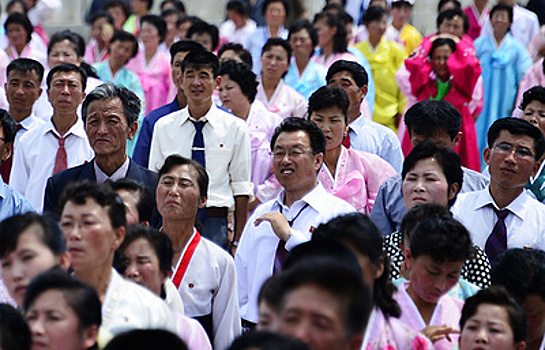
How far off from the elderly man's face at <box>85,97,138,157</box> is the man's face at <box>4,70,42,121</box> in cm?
190

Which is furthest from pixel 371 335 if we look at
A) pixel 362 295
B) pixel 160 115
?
pixel 160 115

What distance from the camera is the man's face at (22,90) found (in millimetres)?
8117

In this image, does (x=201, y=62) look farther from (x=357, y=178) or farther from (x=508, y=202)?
(x=508, y=202)

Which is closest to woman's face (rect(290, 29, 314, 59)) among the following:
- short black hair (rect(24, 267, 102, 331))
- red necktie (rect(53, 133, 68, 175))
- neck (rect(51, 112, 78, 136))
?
neck (rect(51, 112, 78, 136))

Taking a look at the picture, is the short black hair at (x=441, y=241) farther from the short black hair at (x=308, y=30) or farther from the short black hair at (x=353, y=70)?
the short black hair at (x=308, y=30)

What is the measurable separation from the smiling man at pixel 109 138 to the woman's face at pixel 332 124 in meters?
1.20

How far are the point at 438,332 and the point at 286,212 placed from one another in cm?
158

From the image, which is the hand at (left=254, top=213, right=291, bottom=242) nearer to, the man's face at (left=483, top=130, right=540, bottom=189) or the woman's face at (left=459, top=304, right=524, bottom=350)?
the woman's face at (left=459, top=304, right=524, bottom=350)

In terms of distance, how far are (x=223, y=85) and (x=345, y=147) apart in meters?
1.69

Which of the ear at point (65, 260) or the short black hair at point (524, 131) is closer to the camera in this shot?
the ear at point (65, 260)

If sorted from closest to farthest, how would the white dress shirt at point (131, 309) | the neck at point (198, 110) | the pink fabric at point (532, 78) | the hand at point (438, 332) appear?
the white dress shirt at point (131, 309) < the hand at point (438, 332) < the neck at point (198, 110) < the pink fabric at point (532, 78)

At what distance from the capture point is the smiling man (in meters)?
6.29

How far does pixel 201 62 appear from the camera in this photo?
7559 mm

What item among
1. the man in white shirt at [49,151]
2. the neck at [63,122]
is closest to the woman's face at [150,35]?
the man in white shirt at [49,151]
